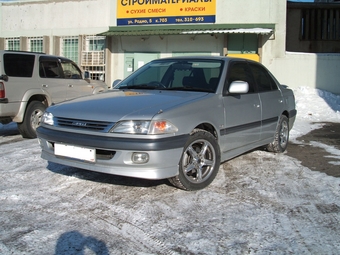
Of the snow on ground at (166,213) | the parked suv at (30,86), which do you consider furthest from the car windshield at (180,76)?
the parked suv at (30,86)

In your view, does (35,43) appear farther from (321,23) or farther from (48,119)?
(48,119)

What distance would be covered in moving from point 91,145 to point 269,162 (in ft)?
9.90

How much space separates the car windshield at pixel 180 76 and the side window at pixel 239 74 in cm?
15

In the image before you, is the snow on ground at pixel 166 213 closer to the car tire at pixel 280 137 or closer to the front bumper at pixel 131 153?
the front bumper at pixel 131 153

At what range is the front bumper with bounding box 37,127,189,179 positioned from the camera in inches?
150

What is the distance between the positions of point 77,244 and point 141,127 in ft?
4.29

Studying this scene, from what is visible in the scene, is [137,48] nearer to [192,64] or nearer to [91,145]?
[192,64]

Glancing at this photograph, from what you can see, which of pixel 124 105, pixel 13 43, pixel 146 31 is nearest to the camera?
pixel 124 105

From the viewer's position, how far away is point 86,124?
160 inches

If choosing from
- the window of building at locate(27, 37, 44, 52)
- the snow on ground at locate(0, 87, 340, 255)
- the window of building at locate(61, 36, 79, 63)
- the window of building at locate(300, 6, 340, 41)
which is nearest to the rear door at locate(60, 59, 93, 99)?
the snow on ground at locate(0, 87, 340, 255)

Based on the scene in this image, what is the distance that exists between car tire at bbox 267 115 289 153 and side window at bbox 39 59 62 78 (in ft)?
16.5

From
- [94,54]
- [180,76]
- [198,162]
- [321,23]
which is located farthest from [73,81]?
[321,23]

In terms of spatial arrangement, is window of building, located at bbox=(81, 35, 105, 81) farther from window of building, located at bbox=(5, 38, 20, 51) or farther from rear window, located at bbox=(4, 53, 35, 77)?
rear window, located at bbox=(4, 53, 35, 77)

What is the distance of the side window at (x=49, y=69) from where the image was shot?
845cm
